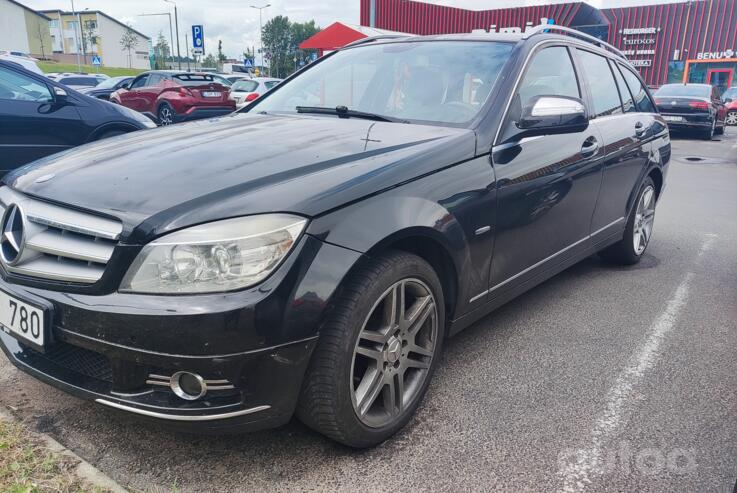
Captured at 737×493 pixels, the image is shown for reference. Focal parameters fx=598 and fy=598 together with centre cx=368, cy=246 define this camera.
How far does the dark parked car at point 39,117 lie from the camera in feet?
19.7

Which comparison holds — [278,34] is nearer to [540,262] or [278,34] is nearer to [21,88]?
[21,88]

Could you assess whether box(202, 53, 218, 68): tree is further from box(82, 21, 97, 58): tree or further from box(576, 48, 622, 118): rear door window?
box(576, 48, 622, 118): rear door window

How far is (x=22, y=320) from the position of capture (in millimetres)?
2062

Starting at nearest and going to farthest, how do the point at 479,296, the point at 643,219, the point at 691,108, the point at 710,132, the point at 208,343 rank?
the point at 208,343 < the point at 479,296 < the point at 643,219 < the point at 691,108 < the point at 710,132

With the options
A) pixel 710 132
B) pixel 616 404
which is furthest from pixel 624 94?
pixel 710 132

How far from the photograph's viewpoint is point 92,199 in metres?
2.07

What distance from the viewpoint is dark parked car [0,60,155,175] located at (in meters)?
6.00

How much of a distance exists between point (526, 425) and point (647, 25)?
36.4 meters

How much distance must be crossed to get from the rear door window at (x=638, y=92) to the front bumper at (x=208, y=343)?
353 centimetres

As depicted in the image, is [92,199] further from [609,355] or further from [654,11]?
[654,11]

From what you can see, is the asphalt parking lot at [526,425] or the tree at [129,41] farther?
the tree at [129,41]

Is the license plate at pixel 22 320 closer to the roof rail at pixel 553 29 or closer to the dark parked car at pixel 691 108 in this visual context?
the roof rail at pixel 553 29

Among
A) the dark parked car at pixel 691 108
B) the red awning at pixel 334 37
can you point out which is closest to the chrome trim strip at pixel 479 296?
the dark parked car at pixel 691 108

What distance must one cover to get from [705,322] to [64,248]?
352 cm
